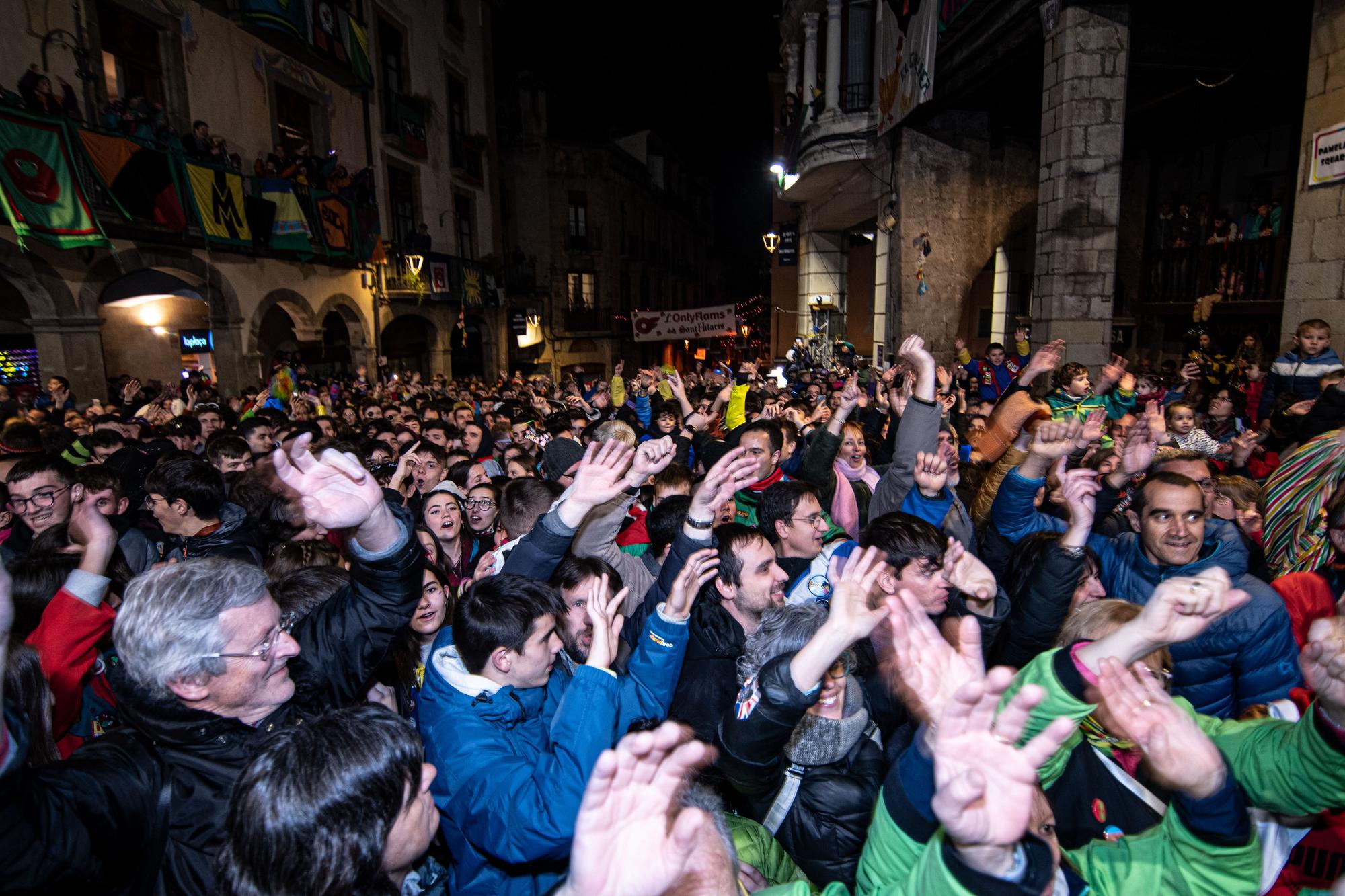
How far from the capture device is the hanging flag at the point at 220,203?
12906 mm

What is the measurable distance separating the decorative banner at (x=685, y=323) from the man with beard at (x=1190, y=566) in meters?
15.9

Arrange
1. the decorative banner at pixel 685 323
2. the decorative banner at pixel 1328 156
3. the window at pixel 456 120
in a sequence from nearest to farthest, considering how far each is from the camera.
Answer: the decorative banner at pixel 1328 156, the decorative banner at pixel 685 323, the window at pixel 456 120

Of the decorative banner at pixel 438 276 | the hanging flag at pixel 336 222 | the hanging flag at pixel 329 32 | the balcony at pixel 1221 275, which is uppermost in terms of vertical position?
the hanging flag at pixel 329 32

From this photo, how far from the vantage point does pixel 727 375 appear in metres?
12.5

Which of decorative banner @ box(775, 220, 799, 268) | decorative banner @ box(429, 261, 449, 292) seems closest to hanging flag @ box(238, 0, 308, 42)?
decorative banner @ box(429, 261, 449, 292)

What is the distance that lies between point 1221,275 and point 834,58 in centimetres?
875

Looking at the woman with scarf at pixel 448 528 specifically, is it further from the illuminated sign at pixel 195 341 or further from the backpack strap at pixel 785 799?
the illuminated sign at pixel 195 341

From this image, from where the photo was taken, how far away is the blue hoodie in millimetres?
5828

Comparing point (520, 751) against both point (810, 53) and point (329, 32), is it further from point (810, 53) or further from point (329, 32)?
point (329, 32)

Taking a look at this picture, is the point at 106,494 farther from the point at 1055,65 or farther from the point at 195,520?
the point at 1055,65

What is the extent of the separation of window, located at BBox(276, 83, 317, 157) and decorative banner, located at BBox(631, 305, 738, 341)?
30.2 ft

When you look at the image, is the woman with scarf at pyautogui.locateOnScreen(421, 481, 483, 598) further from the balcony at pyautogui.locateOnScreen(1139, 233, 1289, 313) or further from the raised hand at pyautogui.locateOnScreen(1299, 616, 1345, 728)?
the balcony at pyautogui.locateOnScreen(1139, 233, 1289, 313)

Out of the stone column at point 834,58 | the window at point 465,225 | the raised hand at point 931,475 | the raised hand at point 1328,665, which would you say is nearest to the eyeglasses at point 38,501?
the raised hand at point 931,475

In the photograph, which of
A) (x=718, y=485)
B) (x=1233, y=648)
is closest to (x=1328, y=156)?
(x=1233, y=648)
